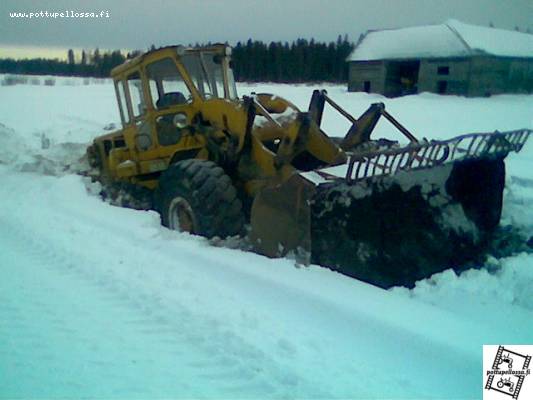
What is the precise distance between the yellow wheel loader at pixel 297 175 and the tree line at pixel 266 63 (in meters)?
0.33

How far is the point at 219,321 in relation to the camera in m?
2.78

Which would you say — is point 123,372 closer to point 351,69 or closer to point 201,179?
point 201,179

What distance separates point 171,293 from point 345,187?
1.38m

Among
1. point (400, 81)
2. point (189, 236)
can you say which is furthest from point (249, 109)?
point (400, 81)

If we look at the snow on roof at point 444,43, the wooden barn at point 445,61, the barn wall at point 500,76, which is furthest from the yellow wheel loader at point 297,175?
the wooden barn at point 445,61

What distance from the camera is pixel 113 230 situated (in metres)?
4.37

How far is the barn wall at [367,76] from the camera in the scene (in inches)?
390

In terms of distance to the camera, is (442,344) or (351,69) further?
(351,69)

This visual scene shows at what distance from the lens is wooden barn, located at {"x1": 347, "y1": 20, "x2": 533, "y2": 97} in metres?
5.18

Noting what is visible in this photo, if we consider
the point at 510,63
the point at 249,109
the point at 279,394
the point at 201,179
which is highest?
the point at 510,63

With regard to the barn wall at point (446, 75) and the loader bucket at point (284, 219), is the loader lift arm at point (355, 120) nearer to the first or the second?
the loader bucket at point (284, 219)

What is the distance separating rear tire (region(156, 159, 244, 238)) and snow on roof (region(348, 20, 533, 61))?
258 cm

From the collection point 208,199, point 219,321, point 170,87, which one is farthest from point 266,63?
point 219,321

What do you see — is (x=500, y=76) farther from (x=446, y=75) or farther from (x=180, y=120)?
(x=180, y=120)
